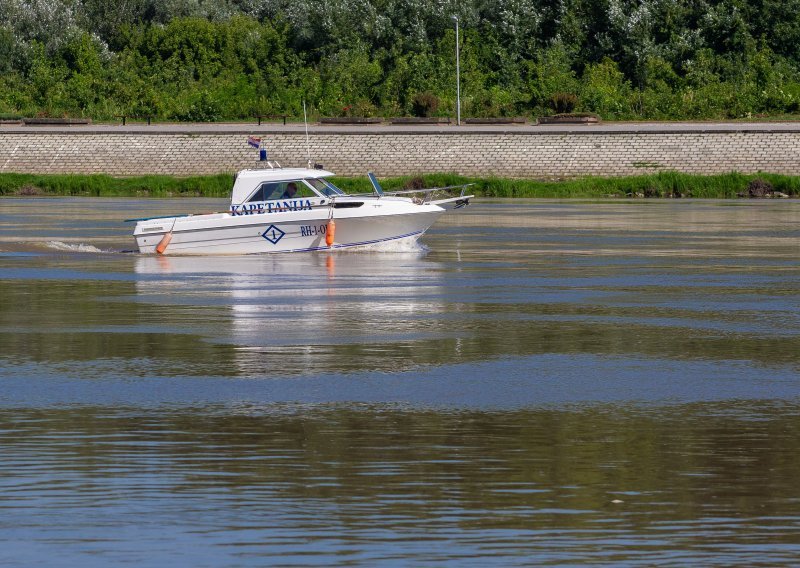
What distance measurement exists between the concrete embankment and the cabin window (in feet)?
99.6

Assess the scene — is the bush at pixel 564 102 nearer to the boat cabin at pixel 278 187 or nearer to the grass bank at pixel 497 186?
the grass bank at pixel 497 186

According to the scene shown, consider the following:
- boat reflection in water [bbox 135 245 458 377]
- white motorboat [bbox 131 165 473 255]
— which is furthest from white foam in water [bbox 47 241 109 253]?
boat reflection in water [bbox 135 245 458 377]

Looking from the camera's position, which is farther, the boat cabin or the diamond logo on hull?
the diamond logo on hull

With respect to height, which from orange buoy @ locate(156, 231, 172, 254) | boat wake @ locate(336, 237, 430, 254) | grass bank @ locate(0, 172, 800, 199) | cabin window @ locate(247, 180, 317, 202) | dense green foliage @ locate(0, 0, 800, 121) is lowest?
grass bank @ locate(0, 172, 800, 199)

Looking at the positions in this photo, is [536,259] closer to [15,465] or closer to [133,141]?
[15,465]

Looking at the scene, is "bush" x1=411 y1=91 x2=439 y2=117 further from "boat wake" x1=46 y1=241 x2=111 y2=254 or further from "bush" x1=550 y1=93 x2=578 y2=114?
"boat wake" x1=46 y1=241 x2=111 y2=254

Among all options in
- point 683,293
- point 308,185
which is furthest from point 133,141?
point 683,293

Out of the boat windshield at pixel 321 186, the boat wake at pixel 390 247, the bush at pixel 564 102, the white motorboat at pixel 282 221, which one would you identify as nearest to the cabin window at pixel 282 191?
the white motorboat at pixel 282 221

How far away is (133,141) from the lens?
7388 centimetres

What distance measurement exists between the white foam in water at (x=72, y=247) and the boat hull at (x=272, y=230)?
186 cm

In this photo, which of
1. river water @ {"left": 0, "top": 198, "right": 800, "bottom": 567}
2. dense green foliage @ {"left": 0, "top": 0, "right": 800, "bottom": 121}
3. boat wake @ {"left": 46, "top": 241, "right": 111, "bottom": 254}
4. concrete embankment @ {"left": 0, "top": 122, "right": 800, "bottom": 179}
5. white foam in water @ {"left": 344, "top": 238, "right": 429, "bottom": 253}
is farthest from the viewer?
dense green foliage @ {"left": 0, "top": 0, "right": 800, "bottom": 121}

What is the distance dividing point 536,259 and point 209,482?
21057 millimetres

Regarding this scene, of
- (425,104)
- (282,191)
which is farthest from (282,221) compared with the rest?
(425,104)

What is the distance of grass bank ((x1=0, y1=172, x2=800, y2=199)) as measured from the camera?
62688mm
